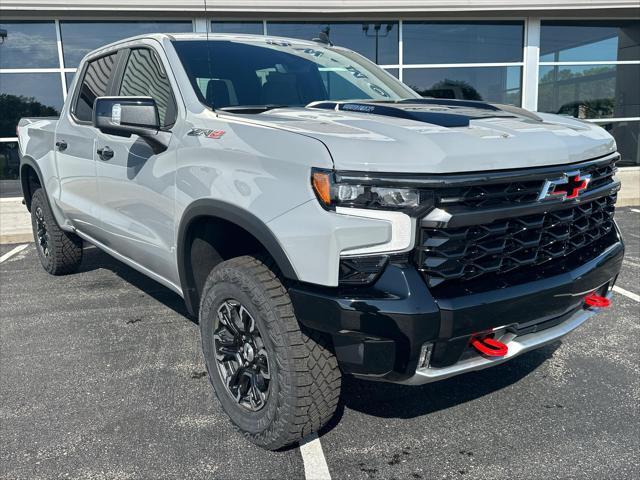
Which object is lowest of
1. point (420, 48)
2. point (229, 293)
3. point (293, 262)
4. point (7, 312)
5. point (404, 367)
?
point (7, 312)

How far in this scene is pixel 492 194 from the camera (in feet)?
7.40

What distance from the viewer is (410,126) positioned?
2.41 meters

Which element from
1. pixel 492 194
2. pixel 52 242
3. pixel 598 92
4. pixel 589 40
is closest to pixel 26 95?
pixel 52 242

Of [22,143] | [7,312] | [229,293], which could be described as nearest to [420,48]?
[22,143]

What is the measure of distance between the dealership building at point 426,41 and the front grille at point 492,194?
8.03 meters

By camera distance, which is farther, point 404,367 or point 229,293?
point 229,293

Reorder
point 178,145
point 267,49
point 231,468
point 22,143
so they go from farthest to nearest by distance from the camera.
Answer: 1. point 22,143
2. point 267,49
3. point 178,145
4. point 231,468

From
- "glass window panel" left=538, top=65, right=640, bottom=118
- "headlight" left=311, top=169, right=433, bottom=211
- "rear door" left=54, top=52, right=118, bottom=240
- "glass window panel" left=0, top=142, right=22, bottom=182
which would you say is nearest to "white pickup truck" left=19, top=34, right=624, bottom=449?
"headlight" left=311, top=169, right=433, bottom=211

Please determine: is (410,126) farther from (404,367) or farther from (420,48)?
(420,48)

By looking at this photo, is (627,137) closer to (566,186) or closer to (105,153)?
(566,186)

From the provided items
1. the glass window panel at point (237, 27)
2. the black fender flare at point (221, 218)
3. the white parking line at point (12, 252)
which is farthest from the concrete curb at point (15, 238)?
the black fender flare at point (221, 218)

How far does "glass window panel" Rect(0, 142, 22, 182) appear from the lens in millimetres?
10312

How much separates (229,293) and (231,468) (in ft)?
2.55

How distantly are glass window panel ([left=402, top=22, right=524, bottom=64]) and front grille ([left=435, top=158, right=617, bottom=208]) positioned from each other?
384 inches
